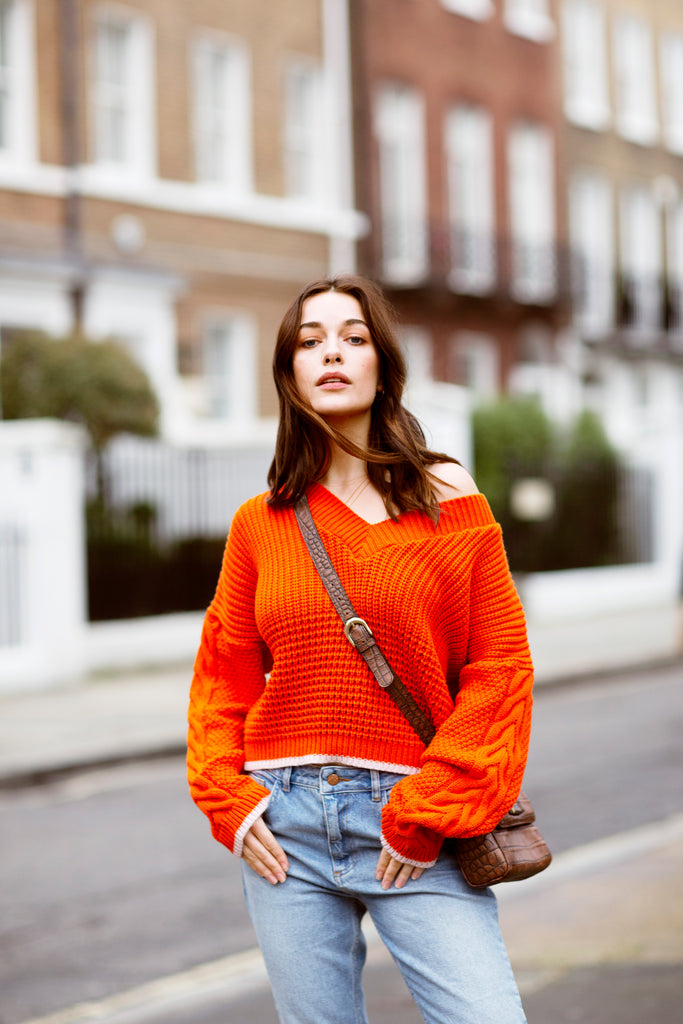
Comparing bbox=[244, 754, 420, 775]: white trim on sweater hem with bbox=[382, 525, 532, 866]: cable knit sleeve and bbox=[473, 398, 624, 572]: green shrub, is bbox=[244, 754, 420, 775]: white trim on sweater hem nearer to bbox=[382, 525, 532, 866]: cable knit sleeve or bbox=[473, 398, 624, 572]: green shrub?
bbox=[382, 525, 532, 866]: cable knit sleeve

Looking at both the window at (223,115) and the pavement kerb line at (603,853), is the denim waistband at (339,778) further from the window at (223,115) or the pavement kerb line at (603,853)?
the window at (223,115)

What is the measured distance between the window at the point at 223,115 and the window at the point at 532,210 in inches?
292

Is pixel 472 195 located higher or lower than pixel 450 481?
higher

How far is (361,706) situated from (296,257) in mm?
20101

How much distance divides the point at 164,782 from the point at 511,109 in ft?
69.0

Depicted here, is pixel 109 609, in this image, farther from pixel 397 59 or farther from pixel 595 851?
pixel 397 59

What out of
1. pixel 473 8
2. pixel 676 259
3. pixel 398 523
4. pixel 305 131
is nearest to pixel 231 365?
pixel 305 131

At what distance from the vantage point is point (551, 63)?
28.3 m

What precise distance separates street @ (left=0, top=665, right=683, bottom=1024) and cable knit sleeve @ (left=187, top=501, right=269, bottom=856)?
6.49 ft

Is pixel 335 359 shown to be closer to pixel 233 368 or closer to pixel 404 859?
pixel 404 859

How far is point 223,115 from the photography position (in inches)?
844

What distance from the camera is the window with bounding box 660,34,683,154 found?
1318 inches

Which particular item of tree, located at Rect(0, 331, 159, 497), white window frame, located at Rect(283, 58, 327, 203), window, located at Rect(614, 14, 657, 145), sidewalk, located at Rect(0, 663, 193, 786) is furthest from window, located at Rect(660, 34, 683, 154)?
sidewalk, located at Rect(0, 663, 193, 786)

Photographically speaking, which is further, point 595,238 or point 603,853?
point 595,238
